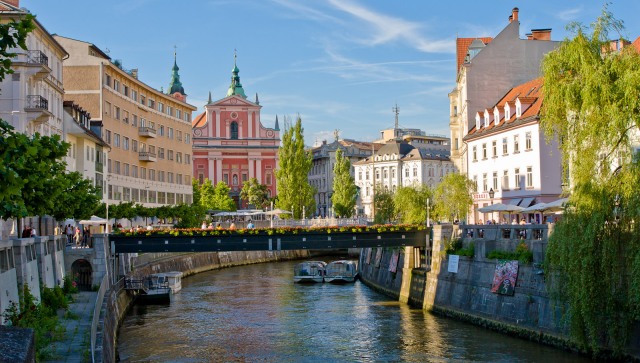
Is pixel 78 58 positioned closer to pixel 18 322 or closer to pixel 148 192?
pixel 148 192

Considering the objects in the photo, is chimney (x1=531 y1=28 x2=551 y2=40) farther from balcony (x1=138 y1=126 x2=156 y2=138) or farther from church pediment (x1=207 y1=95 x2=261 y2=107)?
church pediment (x1=207 y1=95 x2=261 y2=107)

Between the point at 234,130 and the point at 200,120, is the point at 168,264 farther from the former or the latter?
the point at 200,120

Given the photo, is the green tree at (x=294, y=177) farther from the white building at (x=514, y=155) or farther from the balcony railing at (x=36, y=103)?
the balcony railing at (x=36, y=103)

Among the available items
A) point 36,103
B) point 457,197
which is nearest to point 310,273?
point 457,197

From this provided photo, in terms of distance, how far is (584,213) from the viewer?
102 ft

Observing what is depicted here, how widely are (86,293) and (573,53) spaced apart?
29.3m

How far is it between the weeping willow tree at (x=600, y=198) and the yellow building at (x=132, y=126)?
5575 cm

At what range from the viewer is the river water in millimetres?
35500

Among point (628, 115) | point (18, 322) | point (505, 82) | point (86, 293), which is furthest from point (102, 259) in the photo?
point (505, 82)

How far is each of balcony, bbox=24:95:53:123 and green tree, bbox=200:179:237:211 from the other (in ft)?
233

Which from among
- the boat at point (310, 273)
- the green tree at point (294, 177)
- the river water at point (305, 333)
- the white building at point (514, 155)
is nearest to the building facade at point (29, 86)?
the river water at point (305, 333)

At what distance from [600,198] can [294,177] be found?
77.4 m

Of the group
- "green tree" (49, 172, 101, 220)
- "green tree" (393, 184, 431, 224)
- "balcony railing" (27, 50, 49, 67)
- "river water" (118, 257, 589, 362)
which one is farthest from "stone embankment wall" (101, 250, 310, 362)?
"green tree" (393, 184, 431, 224)

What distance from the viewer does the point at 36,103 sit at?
5497 cm
